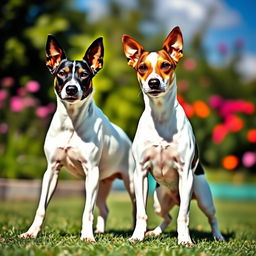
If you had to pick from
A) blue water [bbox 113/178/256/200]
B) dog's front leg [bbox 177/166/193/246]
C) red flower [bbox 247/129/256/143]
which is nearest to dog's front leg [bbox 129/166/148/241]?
dog's front leg [bbox 177/166/193/246]

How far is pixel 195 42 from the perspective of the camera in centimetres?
3453

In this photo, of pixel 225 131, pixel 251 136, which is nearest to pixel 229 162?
pixel 251 136

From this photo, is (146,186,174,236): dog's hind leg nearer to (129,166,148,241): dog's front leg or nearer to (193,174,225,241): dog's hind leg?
(193,174,225,241): dog's hind leg

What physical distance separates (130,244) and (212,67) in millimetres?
28707

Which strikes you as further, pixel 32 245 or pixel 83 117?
pixel 83 117

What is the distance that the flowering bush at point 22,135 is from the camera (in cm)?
1253

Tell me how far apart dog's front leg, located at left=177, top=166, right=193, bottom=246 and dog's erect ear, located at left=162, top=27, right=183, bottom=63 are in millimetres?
1183

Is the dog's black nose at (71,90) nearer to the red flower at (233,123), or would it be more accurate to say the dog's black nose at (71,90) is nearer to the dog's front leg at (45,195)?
the dog's front leg at (45,195)

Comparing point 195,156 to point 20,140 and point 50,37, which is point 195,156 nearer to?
point 50,37

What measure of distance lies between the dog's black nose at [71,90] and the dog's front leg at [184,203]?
1342mm

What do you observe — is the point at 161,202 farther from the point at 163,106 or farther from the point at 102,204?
the point at 163,106

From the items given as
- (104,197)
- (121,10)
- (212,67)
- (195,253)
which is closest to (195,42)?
(212,67)

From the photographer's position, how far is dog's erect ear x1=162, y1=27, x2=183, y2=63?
4922 mm

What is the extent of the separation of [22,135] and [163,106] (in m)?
9.57
